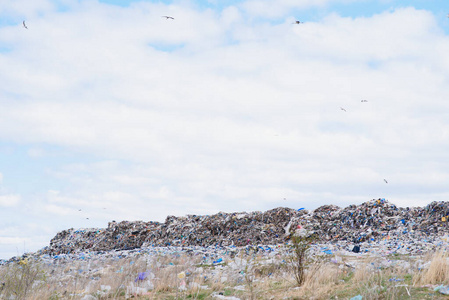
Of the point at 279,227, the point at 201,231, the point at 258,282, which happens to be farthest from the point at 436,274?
the point at 201,231

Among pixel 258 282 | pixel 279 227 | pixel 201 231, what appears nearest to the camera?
pixel 258 282

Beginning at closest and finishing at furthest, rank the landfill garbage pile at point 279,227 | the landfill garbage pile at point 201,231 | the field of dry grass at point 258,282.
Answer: the field of dry grass at point 258,282, the landfill garbage pile at point 279,227, the landfill garbage pile at point 201,231

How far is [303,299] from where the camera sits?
5.31 m

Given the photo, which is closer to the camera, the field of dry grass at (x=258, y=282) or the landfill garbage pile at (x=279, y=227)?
the field of dry grass at (x=258, y=282)

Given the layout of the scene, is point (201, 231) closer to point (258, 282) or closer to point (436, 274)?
point (258, 282)

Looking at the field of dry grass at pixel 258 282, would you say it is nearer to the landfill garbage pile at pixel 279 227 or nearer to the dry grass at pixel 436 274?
the dry grass at pixel 436 274

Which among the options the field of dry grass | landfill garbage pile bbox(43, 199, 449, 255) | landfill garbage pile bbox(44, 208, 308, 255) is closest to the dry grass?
the field of dry grass

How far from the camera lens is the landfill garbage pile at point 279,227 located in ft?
48.2

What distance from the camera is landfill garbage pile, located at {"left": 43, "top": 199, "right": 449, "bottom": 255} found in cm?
1470

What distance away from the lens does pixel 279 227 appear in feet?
55.9

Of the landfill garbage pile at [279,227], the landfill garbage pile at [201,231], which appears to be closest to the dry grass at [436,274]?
the landfill garbage pile at [279,227]

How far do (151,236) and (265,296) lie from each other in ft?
45.1

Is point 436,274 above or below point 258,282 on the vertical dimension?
above

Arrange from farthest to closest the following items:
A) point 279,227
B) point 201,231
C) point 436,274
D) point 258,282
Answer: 1. point 201,231
2. point 279,227
3. point 258,282
4. point 436,274
